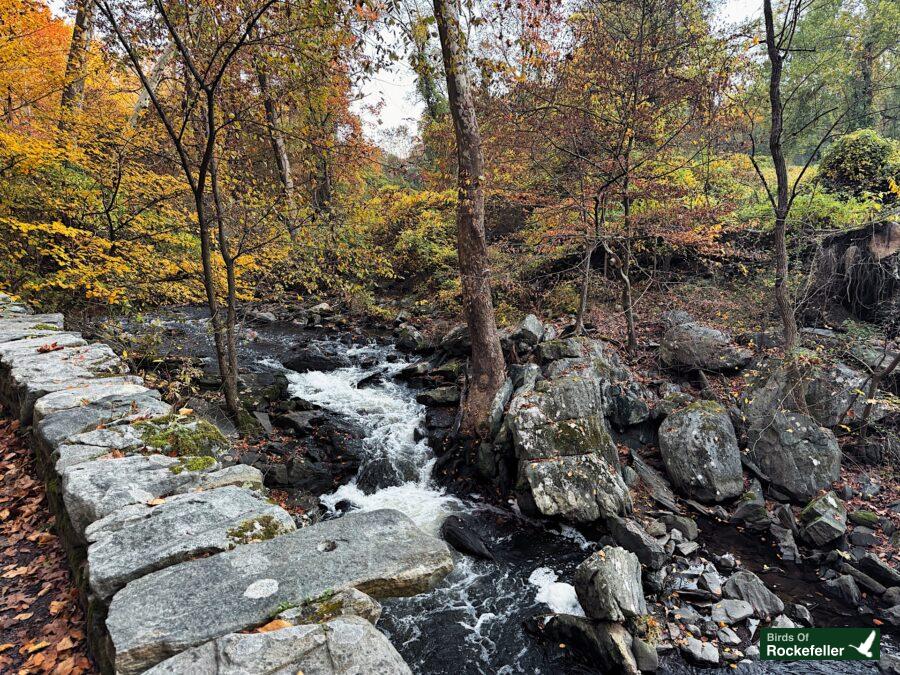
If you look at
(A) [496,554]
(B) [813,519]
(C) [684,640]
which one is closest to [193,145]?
(A) [496,554]

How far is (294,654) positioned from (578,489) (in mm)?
4671

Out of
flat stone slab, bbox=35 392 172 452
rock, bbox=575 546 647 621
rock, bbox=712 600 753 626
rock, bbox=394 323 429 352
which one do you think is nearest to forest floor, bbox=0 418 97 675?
flat stone slab, bbox=35 392 172 452

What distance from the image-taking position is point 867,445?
650 centimetres

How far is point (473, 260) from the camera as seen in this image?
719 cm

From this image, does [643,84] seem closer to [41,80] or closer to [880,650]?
[880,650]

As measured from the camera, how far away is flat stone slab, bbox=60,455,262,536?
254 cm

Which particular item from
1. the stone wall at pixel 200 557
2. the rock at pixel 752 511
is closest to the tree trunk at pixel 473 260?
the rock at pixel 752 511

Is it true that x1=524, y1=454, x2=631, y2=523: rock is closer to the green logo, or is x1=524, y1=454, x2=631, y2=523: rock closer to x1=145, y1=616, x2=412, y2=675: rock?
the green logo

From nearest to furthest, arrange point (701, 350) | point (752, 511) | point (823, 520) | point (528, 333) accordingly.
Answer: point (823, 520) → point (752, 511) → point (701, 350) → point (528, 333)

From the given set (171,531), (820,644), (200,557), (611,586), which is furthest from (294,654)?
(820,644)

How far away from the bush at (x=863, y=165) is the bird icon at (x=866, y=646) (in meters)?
10.4

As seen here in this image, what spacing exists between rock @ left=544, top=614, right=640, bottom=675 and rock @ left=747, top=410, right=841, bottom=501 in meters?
3.99

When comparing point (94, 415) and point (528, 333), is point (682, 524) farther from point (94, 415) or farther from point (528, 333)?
point (94, 415)

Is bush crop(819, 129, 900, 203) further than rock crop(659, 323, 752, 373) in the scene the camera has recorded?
Yes
